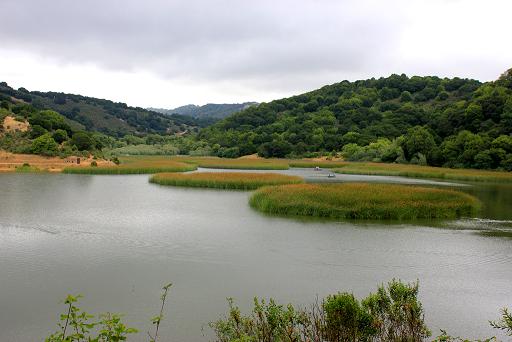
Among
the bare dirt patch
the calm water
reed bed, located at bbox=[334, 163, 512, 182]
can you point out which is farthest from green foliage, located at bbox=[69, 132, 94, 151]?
the calm water

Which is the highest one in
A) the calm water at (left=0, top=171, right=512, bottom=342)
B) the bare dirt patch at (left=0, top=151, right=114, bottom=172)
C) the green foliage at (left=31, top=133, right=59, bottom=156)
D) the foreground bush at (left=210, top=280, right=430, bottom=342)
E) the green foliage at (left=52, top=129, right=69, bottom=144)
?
the green foliage at (left=52, top=129, right=69, bottom=144)

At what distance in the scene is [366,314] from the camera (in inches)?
305

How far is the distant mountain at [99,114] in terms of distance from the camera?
15062 cm

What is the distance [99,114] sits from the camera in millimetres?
168500

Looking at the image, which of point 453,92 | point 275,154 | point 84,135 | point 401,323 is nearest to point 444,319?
point 401,323

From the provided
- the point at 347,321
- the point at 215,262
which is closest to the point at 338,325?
the point at 347,321

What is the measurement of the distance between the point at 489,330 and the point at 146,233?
13.3m

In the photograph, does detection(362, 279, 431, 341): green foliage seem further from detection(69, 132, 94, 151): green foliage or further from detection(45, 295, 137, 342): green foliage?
detection(69, 132, 94, 151): green foliage

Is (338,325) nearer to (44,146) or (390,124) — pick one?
(44,146)

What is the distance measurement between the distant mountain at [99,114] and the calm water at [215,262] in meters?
127

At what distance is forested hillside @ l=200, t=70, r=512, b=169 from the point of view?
63.3 meters

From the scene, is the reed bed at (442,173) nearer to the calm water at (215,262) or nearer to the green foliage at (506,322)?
the calm water at (215,262)

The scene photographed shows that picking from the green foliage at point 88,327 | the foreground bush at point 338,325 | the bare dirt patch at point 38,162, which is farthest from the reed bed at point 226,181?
the foreground bush at point 338,325

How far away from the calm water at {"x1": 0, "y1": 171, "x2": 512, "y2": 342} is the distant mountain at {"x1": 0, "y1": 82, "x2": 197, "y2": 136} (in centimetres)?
12691
